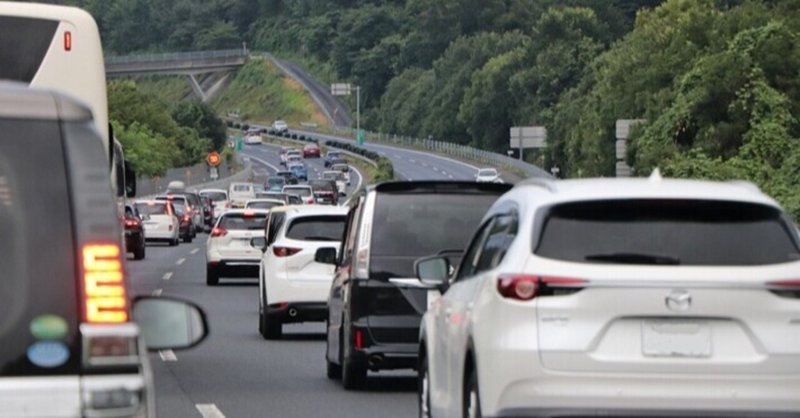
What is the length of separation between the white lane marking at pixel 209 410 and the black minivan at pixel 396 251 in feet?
4.55

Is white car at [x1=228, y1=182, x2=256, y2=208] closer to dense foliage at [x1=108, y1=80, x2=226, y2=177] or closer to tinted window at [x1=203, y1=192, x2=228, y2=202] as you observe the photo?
tinted window at [x1=203, y1=192, x2=228, y2=202]

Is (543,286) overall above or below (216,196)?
above

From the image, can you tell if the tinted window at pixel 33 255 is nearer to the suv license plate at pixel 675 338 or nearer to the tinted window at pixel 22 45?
the suv license plate at pixel 675 338

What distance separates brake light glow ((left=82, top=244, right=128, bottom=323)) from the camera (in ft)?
19.6

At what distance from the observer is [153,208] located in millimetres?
62812

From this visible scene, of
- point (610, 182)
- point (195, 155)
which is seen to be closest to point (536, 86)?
point (195, 155)

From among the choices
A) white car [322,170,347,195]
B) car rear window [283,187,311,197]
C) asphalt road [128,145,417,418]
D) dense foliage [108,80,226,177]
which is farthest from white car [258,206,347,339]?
white car [322,170,347,195]

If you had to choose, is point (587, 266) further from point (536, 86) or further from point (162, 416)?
point (536, 86)

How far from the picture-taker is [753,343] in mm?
10086

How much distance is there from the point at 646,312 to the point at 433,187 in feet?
26.1

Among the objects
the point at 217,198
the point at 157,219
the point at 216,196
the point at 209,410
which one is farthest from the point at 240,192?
the point at 209,410

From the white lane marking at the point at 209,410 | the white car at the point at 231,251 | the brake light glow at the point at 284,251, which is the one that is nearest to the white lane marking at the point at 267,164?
the white car at the point at 231,251

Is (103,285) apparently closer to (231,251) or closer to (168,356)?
(168,356)

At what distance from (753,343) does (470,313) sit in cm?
149
